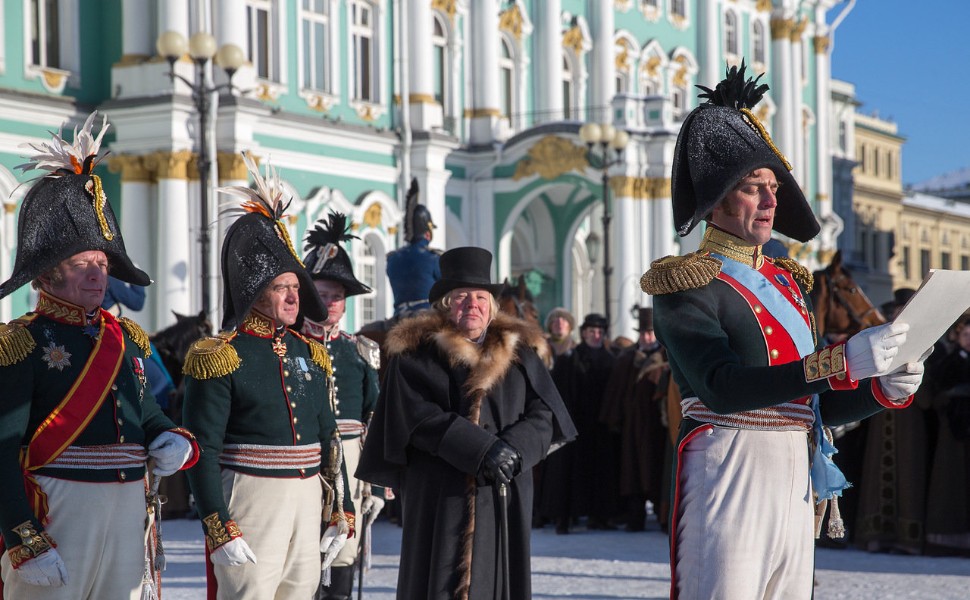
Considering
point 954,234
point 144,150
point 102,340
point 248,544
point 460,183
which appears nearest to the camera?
→ point 102,340

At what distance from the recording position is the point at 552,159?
2741 cm

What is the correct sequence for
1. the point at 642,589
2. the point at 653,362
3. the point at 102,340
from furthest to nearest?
the point at 653,362 < the point at 642,589 < the point at 102,340

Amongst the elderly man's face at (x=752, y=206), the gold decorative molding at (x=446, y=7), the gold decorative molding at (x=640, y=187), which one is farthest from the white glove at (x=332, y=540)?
the gold decorative molding at (x=446, y=7)

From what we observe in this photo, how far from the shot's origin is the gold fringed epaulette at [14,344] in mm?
4832

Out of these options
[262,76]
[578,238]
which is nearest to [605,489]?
[262,76]

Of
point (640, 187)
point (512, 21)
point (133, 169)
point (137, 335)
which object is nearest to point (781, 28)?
point (512, 21)

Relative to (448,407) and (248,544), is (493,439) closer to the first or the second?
(448,407)

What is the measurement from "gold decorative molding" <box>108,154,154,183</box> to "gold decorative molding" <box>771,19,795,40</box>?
2260 cm

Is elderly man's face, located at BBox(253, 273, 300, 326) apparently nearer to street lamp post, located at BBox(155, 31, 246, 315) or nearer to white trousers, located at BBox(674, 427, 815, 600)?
white trousers, located at BBox(674, 427, 815, 600)

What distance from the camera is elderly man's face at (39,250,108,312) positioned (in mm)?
5027

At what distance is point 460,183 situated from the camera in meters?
28.5

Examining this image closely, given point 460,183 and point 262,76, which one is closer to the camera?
point 262,76

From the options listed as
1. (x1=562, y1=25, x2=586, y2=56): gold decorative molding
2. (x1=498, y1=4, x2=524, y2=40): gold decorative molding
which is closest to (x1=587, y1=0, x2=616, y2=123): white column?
(x1=562, y1=25, x2=586, y2=56): gold decorative molding

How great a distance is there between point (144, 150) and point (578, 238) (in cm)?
1399
